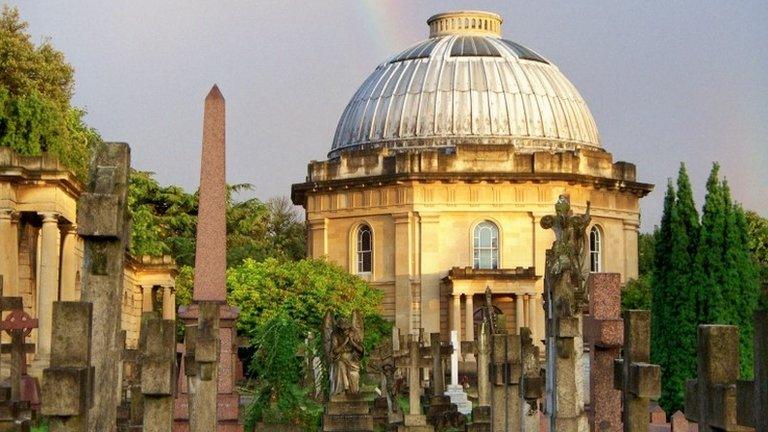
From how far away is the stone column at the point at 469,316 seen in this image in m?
65.4

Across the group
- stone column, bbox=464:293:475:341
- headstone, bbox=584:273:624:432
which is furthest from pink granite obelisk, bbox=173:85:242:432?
stone column, bbox=464:293:475:341

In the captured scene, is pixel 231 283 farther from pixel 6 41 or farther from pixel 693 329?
pixel 693 329

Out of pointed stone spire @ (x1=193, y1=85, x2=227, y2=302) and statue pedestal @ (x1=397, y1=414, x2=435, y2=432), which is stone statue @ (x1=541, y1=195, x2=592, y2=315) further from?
statue pedestal @ (x1=397, y1=414, x2=435, y2=432)

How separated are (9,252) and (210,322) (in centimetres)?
2198

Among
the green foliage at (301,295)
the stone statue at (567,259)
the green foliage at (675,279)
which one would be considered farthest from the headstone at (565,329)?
the green foliage at (301,295)

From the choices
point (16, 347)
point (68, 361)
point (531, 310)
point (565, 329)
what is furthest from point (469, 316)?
point (68, 361)

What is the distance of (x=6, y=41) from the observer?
56.8 m

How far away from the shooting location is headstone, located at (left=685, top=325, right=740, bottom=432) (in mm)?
8242

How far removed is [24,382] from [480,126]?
145ft

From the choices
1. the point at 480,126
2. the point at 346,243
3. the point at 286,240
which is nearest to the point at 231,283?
the point at 346,243

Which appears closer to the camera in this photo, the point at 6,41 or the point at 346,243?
the point at 6,41

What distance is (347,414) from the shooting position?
27.2 metres

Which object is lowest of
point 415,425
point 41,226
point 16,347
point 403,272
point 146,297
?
point 415,425

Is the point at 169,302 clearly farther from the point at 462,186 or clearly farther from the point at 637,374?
the point at 637,374
